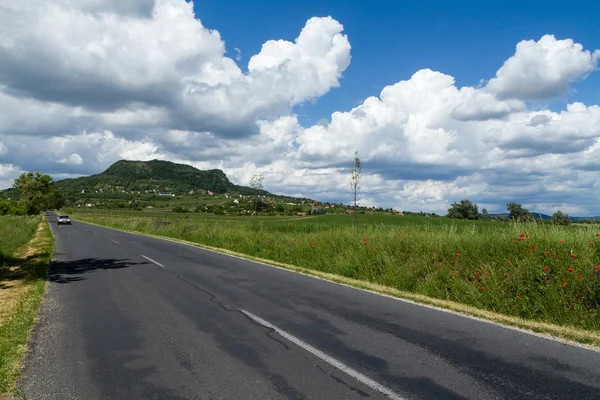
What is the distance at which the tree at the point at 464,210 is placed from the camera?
221 feet

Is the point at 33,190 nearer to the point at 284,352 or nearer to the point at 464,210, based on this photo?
the point at 464,210

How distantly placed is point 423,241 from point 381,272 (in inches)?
61.4

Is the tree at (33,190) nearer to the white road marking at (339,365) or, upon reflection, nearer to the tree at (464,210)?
the tree at (464,210)

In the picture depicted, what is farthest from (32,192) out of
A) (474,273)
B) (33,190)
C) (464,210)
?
(474,273)

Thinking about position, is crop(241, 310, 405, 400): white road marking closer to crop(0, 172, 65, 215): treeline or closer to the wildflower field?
the wildflower field

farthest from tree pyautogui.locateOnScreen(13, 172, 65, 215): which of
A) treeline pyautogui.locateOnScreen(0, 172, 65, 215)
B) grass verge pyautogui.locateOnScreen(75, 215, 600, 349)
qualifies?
grass verge pyautogui.locateOnScreen(75, 215, 600, 349)

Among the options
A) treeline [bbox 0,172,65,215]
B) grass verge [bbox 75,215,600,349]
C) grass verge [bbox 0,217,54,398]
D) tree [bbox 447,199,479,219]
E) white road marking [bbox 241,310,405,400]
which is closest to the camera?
white road marking [bbox 241,310,405,400]

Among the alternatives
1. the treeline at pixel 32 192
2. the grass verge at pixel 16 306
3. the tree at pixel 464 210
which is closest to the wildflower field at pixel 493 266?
the grass verge at pixel 16 306

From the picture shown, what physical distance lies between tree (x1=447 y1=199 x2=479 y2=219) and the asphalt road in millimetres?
64794

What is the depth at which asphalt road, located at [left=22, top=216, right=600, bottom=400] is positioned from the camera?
411cm

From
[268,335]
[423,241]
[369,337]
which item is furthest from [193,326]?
[423,241]

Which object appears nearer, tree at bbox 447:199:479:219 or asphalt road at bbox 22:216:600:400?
asphalt road at bbox 22:216:600:400

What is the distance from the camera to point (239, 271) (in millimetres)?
12820

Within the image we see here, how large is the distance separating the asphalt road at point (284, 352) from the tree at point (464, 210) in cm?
6479
